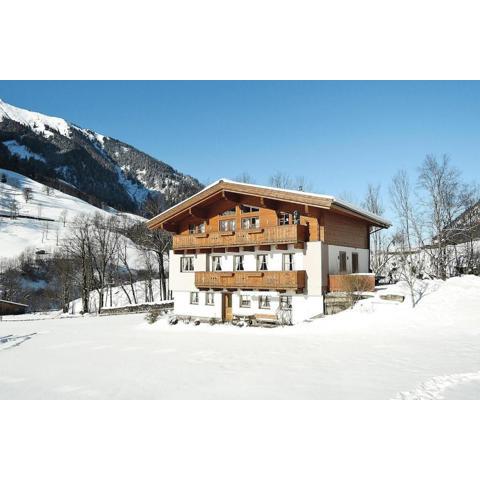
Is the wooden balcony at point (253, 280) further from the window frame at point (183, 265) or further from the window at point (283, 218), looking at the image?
the window at point (283, 218)

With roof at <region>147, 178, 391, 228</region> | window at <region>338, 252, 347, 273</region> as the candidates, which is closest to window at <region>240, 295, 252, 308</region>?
window at <region>338, 252, 347, 273</region>

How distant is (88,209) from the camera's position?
12800cm

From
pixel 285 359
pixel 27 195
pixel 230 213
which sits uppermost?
pixel 27 195

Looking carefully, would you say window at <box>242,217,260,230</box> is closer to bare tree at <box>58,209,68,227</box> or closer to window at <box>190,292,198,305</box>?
window at <box>190,292,198,305</box>

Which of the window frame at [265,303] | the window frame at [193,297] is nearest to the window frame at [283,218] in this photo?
the window frame at [265,303]

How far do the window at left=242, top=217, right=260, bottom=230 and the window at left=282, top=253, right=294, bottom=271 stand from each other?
8.85ft

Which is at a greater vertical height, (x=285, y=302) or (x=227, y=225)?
(x=227, y=225)

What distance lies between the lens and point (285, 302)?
20656mm

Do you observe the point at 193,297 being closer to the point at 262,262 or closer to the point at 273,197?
the point at 262,262

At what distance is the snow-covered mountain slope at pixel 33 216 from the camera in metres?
80.0

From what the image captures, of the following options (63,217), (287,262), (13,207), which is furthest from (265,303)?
(13,207)

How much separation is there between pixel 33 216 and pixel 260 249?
343ft
